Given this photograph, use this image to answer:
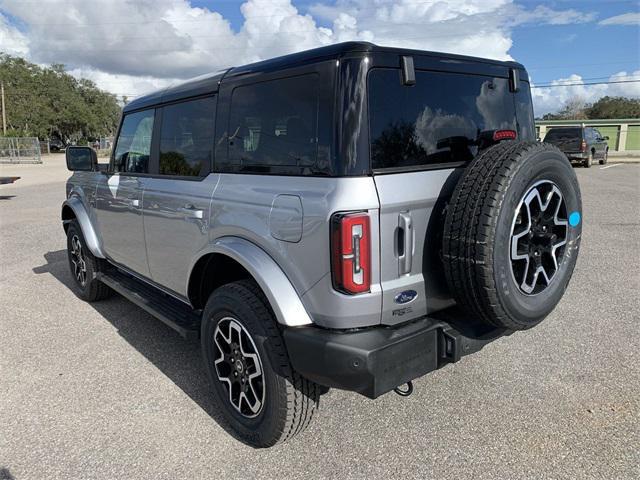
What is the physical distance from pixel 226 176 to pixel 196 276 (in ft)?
2.40

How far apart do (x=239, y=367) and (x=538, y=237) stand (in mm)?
1738

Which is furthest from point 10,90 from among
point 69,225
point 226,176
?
point 226,176

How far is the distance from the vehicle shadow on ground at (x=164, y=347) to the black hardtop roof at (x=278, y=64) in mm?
1707

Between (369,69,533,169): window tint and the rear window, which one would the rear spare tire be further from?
the rear window

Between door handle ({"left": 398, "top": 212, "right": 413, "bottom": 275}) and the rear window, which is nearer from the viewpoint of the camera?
door handle ({"left": 398, "top": 212, "right": 413, "bottom": 275})

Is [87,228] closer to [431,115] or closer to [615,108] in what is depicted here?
[431,115]

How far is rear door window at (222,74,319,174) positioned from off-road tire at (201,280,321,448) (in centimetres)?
68

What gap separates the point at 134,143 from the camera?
3.88 metres

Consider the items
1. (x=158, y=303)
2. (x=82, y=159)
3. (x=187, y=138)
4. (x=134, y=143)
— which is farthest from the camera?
(x=82, y=159)

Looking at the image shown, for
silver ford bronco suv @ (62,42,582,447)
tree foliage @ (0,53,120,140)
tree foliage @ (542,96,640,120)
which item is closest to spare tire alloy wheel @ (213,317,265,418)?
silver ford bronco suv @ (62,42,582,447)

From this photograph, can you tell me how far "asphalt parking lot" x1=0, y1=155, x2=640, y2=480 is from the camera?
8.10ft

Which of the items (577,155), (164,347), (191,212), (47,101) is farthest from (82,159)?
(47,101)

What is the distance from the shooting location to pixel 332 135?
2.16 m

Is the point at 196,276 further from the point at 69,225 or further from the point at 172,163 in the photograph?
the point at 69,225
